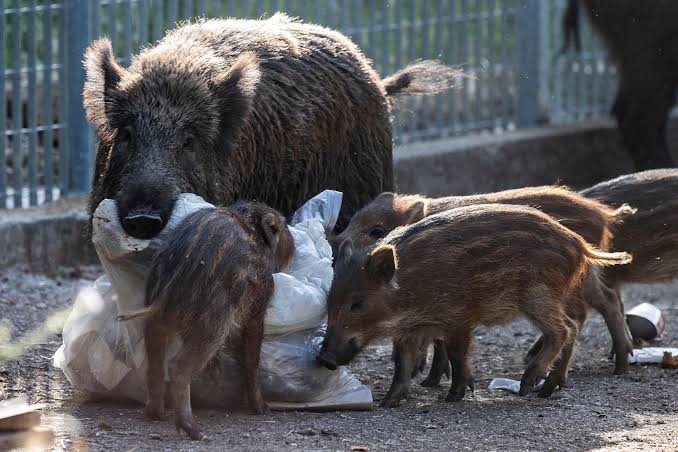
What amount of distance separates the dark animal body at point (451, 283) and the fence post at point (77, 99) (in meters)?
2.98

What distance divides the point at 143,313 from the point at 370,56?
16.3 ft

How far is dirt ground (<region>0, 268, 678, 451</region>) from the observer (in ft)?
15.0

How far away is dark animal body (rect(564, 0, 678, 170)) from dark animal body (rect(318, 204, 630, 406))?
4640 mm

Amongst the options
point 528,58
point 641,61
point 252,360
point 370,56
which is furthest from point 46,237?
point 641,61

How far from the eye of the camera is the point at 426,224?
543cm

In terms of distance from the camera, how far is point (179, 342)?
487cm

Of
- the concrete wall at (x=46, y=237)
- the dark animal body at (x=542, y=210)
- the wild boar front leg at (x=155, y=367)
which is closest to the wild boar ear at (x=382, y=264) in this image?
the dark animal body at (x=542, y=210)

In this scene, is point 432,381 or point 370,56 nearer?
point 432,381

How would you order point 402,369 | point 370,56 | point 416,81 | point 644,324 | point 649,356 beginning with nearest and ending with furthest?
point 402,369, point 649,356, point 644,324, point 416,81, point 370,56

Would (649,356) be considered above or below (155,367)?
below

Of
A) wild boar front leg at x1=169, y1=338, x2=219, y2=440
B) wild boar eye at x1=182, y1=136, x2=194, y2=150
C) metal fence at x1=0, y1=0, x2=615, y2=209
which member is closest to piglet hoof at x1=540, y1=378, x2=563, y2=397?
wild boar front leg at x1=169, y1=338, x2=219, y2=440

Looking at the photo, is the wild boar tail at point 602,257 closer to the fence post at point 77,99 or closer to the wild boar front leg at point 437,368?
the wild boar front leg at point 437,368

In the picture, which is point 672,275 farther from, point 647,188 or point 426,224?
point 426,224

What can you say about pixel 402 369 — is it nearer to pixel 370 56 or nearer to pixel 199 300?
pixel 199 300
